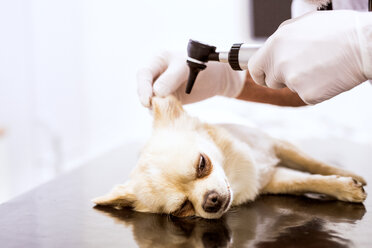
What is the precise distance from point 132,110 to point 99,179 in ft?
9.12

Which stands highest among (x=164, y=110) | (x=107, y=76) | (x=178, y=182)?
(x=164, y=110)

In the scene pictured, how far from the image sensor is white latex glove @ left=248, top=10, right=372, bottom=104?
91 centimetres

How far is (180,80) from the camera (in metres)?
1.41

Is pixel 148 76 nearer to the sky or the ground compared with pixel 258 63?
nearer to the ground

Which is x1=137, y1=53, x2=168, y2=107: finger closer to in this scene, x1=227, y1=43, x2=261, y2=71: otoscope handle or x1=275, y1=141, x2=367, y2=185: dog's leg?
x1=227, y1=43, x2=261, y2=71: otoscope handle

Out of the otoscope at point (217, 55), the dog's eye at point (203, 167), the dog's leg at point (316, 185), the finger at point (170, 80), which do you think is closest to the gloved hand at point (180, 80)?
the finger at point (170, 80)

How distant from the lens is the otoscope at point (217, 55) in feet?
3.51

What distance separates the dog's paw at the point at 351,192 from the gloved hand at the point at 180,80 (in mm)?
629

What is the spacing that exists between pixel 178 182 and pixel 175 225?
19 cm

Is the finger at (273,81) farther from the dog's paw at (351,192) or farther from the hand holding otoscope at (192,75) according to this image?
the dog's paw at (351,192)

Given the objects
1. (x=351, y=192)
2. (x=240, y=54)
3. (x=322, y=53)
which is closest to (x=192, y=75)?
(x=240, y=54)

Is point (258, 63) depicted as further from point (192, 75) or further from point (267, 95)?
point (267, 95)

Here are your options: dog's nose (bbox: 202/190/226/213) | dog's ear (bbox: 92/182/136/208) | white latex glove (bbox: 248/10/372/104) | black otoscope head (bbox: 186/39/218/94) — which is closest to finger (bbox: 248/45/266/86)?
white latex glove (bbox: 248/10/372/104)

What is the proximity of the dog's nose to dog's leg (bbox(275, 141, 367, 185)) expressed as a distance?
53cm
